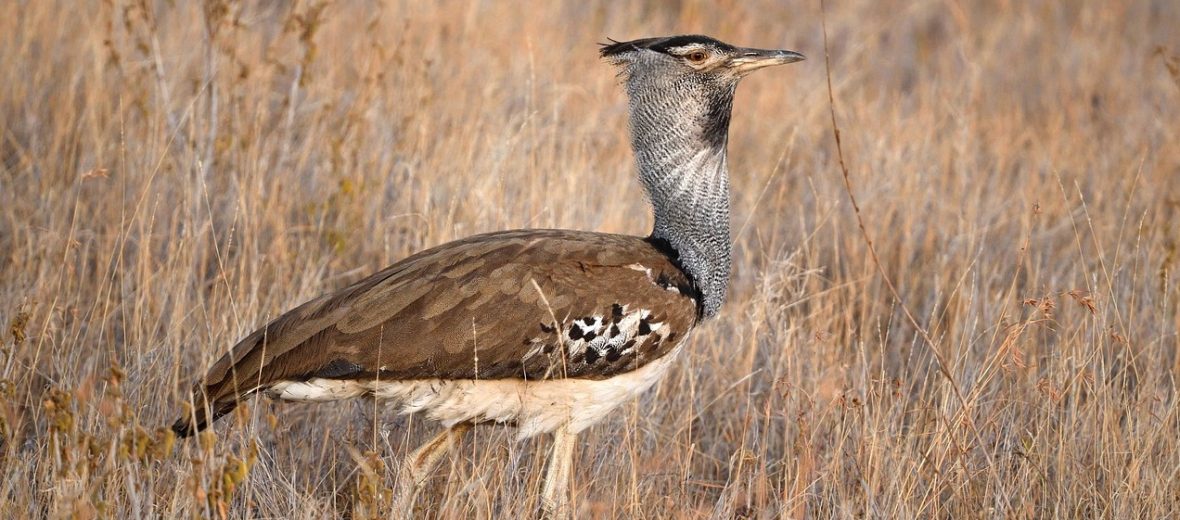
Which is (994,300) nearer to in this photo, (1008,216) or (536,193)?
(1008,216)

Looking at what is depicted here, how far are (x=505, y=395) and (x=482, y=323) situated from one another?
174 millimetres

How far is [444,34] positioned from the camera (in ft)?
19.3

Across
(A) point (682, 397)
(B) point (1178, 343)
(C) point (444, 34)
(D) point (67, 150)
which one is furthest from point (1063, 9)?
(D) point (67, 150)

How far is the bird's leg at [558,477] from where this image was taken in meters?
3.01

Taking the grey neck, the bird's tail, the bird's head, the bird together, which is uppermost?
the bird's head

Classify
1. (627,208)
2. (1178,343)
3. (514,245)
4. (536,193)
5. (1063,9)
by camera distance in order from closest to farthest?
(514,245)
(1178,343)
(536,193)
(627,208)
(1063,9)

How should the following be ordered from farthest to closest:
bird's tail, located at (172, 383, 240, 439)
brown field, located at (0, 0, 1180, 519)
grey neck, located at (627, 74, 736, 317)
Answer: grey neck, located at (627, 74, 736, 317)
brown field, located at (0, 0, 1180, 519)
bird's tail, located at (172, 383, 240, 439)

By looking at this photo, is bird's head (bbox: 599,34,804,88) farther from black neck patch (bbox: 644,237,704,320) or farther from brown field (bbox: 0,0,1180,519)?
brown field (bbox: 0,0,1180,519)

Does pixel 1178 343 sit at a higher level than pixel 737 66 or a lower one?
lower

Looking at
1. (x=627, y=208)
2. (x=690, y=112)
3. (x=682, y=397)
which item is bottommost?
(x=682, y=397)

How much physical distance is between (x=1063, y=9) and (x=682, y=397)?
16.8 feet

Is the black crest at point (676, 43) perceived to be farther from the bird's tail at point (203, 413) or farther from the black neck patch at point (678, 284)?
the bird's tail at point (203, 413)

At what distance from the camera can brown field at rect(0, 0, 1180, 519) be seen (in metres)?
2.97

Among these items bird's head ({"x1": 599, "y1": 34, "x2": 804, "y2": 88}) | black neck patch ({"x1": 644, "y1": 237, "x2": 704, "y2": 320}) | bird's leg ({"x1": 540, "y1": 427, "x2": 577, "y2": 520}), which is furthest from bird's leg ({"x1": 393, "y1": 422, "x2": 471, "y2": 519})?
bird's head ({"x1": 599, "y1": 34, "x2": 804, "y2": 88})
